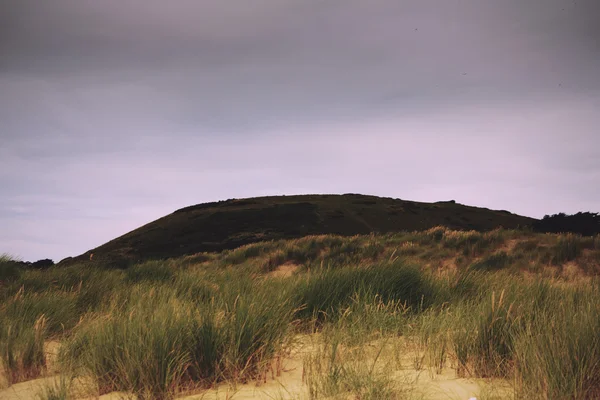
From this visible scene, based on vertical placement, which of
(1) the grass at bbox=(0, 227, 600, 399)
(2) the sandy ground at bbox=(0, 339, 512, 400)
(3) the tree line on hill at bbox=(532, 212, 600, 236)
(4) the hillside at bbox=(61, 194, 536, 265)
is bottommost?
(2) the sandy ground at bbox=(0, 339, 512, 400)

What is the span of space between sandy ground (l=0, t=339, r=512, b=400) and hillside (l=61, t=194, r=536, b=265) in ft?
101

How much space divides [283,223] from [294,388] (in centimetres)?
3775

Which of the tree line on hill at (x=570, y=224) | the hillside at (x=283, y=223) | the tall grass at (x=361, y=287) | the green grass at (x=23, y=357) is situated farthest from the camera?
the hillside at (x=283, y=223)

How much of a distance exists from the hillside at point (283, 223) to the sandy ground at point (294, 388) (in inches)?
1214

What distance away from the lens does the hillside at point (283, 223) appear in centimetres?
3666

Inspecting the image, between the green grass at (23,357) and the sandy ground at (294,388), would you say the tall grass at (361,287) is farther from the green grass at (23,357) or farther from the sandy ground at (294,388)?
the green grass at (23,357)

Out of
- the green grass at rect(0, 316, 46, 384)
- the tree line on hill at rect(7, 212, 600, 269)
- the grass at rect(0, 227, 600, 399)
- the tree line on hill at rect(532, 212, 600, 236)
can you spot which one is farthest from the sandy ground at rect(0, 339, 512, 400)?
the tree line on hill at rect(532, 212, 600, 236)

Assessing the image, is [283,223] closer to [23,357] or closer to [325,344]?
[23,357]

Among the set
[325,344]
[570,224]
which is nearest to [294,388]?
[325,344]

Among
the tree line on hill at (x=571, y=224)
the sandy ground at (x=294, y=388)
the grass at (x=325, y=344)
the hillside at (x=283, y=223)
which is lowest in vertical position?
the sandy ground at (x=294, y=388)

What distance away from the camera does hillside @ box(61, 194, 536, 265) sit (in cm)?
3666

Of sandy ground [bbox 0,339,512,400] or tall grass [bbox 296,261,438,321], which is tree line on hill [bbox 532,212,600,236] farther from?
sandy ground [bbox 0,339,512,400]

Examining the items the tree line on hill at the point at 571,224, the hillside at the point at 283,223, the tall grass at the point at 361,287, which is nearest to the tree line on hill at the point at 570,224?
the tree line on hill at the point at 571,224

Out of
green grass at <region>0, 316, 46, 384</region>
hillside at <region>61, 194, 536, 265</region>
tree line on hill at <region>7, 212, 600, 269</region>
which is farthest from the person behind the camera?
hillside at <region>61, 194, 536, 265</region>
